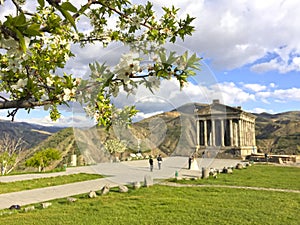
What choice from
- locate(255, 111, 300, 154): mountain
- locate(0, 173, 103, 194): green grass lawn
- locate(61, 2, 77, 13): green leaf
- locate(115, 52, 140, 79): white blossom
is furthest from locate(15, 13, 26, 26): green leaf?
locate(255, 111, 300, 154): mountain

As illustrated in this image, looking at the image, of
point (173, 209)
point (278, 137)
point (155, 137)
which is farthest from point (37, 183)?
point (278, 137)

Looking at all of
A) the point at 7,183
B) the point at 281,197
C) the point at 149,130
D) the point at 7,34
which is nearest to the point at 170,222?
the point at 149,130

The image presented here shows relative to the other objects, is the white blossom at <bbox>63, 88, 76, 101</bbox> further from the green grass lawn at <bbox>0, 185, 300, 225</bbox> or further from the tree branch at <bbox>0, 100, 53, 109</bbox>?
the green grass lawn at <bbox>0, 185, 300, 225</bbox>

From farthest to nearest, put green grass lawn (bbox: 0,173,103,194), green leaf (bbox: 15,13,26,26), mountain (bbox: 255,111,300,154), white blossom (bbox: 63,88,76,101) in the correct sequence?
mountain (bbox: 255,111,300,154)
green grass lawn (bbox: 0,173,103,194)
white blossom (bbox: 63,88,76,101)
green leaf (bbox: 15,13,26,26)

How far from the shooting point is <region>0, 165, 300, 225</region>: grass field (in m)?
7.21

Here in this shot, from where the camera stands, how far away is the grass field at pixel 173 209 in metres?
7.21

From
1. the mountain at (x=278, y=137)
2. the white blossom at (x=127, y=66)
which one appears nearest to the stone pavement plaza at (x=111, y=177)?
the white blossom at (x=127, y=66)

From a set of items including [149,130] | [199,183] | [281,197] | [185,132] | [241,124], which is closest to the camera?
[149,130]

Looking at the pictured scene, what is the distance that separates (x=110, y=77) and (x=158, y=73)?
32 centimetres

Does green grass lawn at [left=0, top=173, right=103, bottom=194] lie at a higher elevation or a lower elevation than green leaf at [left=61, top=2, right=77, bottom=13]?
lower

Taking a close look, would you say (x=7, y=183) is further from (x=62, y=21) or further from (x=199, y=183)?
(x=62, y=21)

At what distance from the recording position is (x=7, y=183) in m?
14.6

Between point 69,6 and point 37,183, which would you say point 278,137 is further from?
point 69,6

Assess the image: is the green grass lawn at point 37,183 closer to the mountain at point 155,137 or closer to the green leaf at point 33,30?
the mountain at point 155,137
